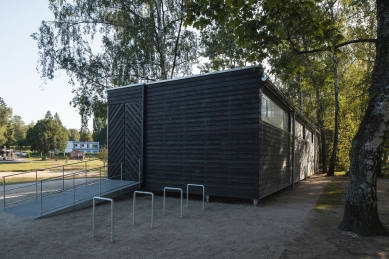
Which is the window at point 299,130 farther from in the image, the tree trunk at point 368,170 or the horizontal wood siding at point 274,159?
the tree trunk at point 368,170

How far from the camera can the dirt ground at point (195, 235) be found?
4.81 metres

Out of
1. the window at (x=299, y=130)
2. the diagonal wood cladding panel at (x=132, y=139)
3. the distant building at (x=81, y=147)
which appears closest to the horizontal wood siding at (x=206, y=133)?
the diagonal wood cladding panel at (x=132, y=139)

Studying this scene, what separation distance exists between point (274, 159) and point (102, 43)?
36.5ft

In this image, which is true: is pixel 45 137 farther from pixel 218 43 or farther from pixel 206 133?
pixel 206 133

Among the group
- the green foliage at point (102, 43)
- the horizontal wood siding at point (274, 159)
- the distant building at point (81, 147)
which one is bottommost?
the distant building at point (81, 147)

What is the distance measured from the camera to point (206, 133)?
31.8ft

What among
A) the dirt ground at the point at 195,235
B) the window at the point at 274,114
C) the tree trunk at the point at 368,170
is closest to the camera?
the dirt ground at the point at 195,235

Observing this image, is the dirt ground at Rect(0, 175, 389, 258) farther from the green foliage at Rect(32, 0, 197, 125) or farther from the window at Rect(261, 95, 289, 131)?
the green foliage at Rect(32, 0, 197, 125)

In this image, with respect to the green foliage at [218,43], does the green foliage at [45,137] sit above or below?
below

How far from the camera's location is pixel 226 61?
2089cm

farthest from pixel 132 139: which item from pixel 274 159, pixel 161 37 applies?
pixel 161 37

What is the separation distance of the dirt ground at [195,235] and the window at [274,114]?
2908 mm

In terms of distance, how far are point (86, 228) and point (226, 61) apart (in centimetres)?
1649

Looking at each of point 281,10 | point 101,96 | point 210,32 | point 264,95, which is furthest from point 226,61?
point 281,10
